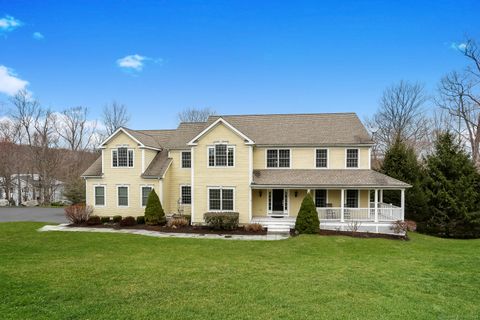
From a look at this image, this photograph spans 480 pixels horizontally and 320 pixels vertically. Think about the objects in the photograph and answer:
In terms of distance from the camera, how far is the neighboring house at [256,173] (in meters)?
17.7

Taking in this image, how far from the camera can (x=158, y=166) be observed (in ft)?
68.6

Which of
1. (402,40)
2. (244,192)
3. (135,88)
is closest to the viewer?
(244,192)

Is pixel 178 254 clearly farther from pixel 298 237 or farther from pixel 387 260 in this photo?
pixel 387 260

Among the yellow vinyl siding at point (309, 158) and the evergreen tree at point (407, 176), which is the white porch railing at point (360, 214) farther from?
the evergreen tree at point (407, 176)

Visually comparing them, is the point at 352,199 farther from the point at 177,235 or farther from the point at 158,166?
the point at 158,166

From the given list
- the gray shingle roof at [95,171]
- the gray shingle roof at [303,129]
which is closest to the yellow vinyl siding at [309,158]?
the gray shingle roof at [303,129]

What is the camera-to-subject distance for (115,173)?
20422mm

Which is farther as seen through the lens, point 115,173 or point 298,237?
point 115,173

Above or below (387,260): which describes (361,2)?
above

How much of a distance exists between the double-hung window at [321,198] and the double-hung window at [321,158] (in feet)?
5.92

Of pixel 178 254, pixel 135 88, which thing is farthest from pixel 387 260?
pixel 135 88

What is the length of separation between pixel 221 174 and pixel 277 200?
456 cm

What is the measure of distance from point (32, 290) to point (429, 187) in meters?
21.8

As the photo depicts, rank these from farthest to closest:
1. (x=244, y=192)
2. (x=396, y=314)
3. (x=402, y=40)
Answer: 1. (x=402, y=40)
2. (x=244, y=192)
3. (x=396, y=314)
